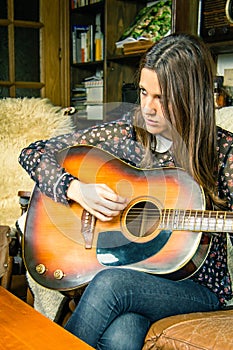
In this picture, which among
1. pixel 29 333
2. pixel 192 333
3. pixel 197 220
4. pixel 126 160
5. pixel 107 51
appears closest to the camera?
pixel 29 333

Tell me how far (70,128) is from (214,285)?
137 cm

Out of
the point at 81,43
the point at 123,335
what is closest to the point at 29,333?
the point at 123,335

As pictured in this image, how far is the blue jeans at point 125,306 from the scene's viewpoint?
1168 millimetres

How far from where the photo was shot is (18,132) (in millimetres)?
2469

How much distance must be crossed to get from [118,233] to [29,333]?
396mm

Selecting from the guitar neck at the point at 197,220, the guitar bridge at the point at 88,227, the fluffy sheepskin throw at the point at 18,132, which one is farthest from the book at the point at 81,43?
the guitar neck at the point at 197,220

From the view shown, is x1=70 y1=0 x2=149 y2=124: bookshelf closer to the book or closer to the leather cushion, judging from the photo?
the book

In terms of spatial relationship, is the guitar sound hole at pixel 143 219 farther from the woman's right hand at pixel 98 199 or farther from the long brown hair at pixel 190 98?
the long brown hair at pixel 190 98

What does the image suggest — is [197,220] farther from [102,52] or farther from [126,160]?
[102,52]

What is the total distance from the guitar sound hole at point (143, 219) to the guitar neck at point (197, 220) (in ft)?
0.10

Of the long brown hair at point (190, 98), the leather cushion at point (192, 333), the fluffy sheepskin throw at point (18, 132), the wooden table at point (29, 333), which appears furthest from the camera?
the fluffy sheepskin throw at point (18, 132)

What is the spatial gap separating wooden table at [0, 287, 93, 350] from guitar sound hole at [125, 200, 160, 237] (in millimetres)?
352

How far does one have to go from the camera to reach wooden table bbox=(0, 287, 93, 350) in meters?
Result: 0.93

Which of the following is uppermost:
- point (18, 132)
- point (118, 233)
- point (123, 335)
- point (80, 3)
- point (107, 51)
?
point (80, 3)
